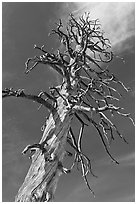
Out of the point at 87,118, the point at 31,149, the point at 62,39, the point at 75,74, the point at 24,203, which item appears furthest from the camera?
the point at 62,39

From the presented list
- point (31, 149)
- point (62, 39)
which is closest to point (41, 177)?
point (31, 149)

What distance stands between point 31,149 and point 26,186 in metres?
0.71

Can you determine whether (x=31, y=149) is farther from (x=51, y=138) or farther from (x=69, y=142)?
(x=69, y=142)

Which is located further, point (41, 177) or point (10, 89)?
point (10, 89)

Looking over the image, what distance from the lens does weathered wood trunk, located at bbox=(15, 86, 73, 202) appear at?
4918mm

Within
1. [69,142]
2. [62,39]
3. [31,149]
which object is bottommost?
[31,149]

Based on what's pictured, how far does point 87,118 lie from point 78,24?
3.72 m

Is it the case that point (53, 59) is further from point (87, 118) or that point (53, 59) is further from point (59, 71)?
point (87, 118)

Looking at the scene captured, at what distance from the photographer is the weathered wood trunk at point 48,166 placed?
492cm

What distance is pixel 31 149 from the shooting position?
5.51 metres

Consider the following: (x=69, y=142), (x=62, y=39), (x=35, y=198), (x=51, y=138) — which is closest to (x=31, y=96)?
(x=51, y=138)

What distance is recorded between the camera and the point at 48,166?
205 inches

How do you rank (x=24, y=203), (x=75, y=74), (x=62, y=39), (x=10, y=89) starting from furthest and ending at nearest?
(x=62, y=39), (x=75, y=74), (x=10, y=89), (x=24, y=203)

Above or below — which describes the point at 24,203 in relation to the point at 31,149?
below
